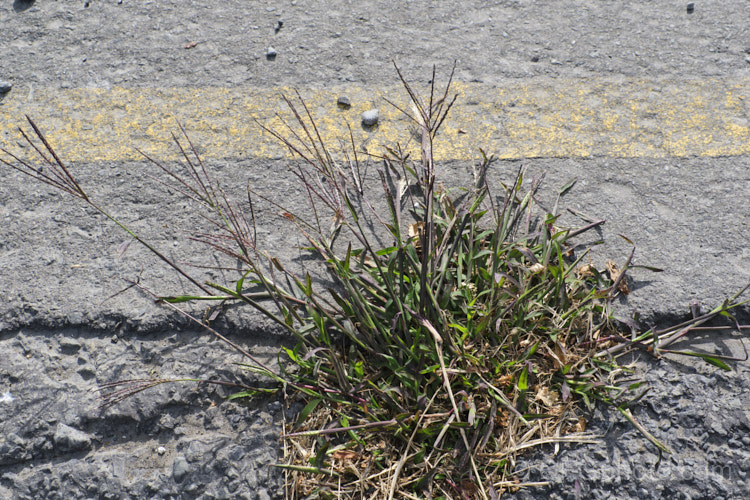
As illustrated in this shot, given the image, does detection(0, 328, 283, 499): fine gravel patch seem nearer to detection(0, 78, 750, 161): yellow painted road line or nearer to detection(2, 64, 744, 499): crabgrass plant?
detection(2, 64, 744, 499): crabgrass plant

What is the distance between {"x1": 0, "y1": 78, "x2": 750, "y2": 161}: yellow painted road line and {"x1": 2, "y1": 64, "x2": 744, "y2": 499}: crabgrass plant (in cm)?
60

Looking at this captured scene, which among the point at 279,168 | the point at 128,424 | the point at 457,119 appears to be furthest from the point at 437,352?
the point at 457,119

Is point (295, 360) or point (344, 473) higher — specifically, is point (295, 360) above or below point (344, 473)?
above

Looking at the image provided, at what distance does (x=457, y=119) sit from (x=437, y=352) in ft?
4.22

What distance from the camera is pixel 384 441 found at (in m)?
1.52

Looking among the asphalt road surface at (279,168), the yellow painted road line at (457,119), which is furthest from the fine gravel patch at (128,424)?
the yellow painted road line at (457,119)

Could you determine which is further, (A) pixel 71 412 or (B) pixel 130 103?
(B) pixel 130 103

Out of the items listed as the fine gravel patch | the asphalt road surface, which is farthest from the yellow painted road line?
the fine gravel patch

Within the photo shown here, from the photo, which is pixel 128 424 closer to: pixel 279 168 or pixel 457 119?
pixel 279 168

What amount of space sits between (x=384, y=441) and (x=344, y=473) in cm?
14

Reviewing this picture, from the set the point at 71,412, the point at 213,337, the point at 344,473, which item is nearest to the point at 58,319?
the point at 71,412

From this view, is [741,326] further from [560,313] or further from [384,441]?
[384,441]

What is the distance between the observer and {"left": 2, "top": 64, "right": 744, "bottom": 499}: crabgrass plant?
58.1 inches

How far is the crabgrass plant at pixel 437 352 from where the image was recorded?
1.48 metres
